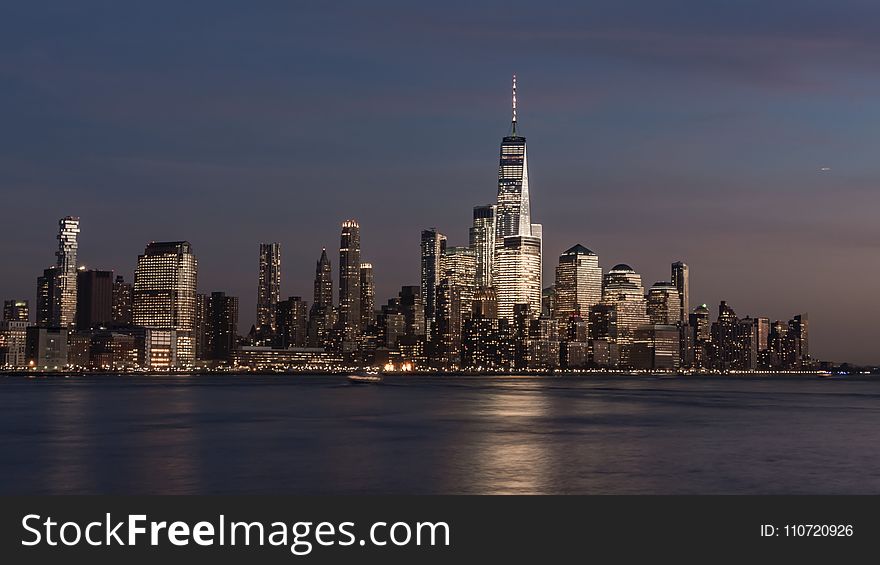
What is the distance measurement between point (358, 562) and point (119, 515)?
13.1 m

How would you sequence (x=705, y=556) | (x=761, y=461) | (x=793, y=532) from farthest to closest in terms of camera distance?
(x=761, y=461) → (x=793, y=532) → (x=705, y=556)

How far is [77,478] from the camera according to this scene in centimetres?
5325

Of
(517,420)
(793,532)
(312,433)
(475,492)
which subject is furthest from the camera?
(517,420)

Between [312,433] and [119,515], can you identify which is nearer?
[119,515]

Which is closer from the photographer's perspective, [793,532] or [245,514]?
[793,532]

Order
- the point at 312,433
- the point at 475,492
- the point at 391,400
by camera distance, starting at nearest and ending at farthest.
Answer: the point at 475,492 < the point at 312,433 < the point at 391,400

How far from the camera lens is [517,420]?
100188mm

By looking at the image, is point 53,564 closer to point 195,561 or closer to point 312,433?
point 195,561

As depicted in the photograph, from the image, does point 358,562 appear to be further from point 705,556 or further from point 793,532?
point 793,532

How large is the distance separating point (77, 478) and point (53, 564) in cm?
2582

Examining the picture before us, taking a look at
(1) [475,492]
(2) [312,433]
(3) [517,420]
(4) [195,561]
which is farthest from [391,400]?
(4) [195,561]

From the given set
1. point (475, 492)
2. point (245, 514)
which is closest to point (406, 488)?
point (475, 492)

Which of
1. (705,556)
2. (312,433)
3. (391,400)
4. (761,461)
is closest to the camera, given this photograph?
(705,556)

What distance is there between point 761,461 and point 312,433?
113 ft
